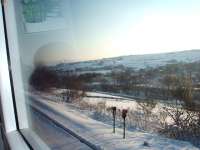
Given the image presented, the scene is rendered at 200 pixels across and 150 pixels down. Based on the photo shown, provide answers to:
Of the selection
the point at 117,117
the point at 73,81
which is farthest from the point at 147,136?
the point at 73,81

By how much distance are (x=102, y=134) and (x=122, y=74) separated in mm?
227

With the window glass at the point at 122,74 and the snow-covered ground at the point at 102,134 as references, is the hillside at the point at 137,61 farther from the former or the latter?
the snow-covered ground at the point at 102,134

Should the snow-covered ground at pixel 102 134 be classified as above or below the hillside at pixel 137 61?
below

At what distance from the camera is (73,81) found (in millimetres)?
1213

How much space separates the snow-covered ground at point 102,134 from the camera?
72 centimetres

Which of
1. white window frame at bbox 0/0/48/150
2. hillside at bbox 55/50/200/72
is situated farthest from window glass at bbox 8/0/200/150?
white window frame at bbox 0/0/48/150

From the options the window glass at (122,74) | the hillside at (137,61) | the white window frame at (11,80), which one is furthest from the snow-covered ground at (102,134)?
the white window frame at (11,80)

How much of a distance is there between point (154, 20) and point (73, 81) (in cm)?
57

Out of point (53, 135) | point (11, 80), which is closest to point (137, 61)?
point (53, 135)

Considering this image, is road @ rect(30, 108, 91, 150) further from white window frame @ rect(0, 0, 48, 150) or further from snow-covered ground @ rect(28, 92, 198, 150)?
white window frame @ rect(0, 0, 48, 150)

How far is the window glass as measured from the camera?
2.13 feet

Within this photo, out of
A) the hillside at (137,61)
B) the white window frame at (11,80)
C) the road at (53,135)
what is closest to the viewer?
the hillside at (137,61)

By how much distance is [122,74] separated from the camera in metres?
0.85

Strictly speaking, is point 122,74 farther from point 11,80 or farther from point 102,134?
point 11,80
